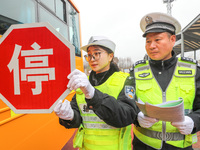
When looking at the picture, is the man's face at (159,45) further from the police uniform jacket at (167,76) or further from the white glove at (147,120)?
the white glove at (147,120)

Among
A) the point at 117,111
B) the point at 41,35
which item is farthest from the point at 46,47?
the point at 117,111

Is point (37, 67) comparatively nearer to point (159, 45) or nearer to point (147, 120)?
point (147, 120)

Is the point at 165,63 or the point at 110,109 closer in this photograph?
the point at 110,109

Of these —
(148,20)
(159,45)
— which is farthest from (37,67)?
(148,20)

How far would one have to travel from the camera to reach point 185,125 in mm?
1177

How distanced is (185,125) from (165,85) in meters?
0.37

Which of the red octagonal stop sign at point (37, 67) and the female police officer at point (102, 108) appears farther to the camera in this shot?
the female police officer at point (102, 108)

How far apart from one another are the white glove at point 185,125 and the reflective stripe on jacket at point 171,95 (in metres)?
0.10

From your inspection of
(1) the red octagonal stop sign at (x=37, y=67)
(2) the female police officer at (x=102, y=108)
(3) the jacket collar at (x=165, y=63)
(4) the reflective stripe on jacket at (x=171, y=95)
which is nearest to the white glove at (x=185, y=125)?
(4) the reflective stripe on jacket at (x=171, y=95)

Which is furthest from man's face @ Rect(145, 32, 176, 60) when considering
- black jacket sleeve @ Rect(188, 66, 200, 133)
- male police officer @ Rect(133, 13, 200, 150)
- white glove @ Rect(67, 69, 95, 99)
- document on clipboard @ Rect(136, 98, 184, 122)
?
white glove @ Rect(67, 69, 95, 99)

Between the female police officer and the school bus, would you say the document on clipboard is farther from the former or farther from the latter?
the school bus

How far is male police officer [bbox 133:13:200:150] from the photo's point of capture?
1285 mm

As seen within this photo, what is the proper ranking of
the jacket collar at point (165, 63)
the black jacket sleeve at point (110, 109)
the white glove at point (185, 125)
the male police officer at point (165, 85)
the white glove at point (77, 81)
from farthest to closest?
the jacket collar at point (165, 63), the male police officer at point (165, 85), the white glove at point (185, 125), the black jacket sleeve at point (110, 109), the white glove at point (77, 81)

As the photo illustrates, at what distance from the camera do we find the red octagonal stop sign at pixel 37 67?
81 cm
